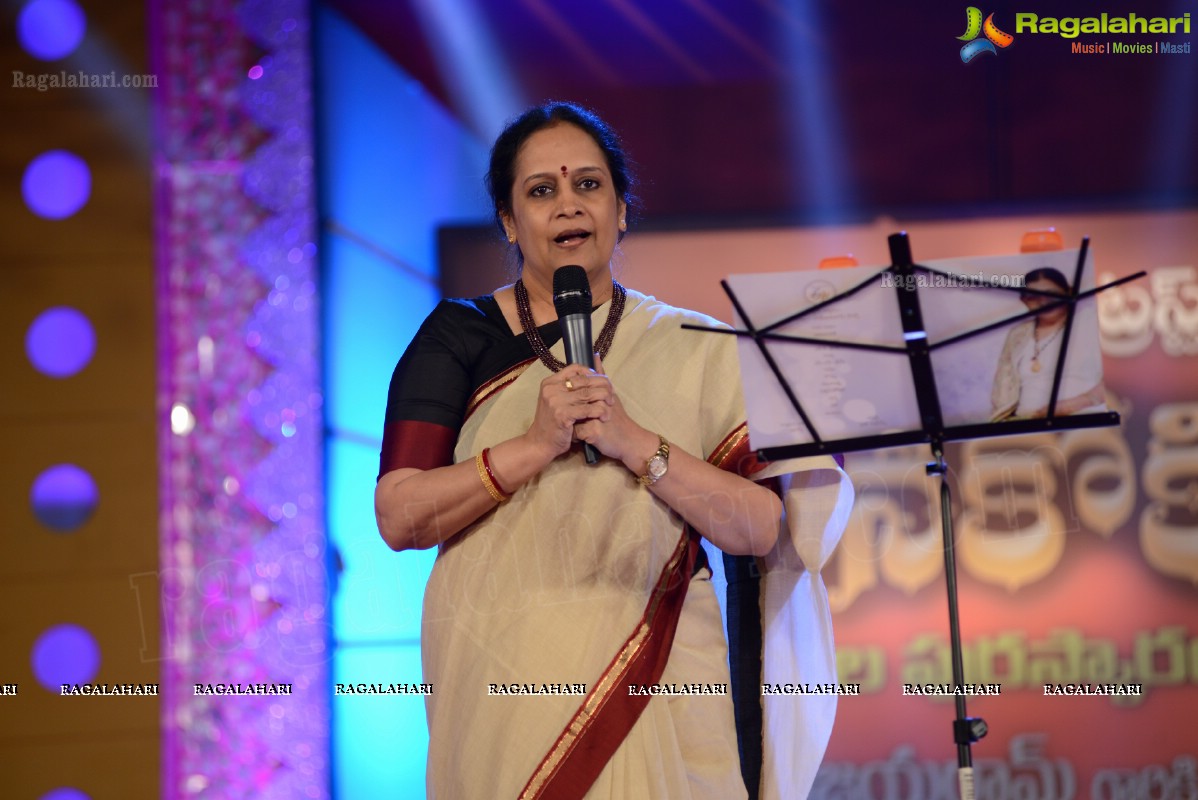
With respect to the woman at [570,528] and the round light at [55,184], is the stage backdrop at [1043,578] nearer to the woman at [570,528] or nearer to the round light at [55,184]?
the round light at [55,184]

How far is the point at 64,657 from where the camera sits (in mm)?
3422

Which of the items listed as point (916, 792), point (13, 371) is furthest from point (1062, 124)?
A: point (13, 371)

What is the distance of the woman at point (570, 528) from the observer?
183cm

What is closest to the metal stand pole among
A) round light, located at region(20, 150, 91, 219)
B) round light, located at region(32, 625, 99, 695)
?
round light, located at region(32, 625, 99, 695)

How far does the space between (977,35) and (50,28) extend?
2.79 m

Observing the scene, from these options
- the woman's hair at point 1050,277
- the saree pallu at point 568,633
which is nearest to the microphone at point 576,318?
the saree pallu at point 568,633

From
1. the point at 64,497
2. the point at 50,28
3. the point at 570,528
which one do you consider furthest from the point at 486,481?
the point at 50,28

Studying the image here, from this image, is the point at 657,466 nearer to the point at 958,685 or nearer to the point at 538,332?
the point at 538,332

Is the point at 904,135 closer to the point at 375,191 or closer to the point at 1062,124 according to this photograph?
the point at 1062,124

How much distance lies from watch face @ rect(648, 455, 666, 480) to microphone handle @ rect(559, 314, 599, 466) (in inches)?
3.3

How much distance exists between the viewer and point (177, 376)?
3348 mm

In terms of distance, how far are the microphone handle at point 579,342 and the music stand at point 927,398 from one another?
198 mm

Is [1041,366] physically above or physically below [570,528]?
above

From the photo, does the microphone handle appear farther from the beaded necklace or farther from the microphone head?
the beaded necklace
